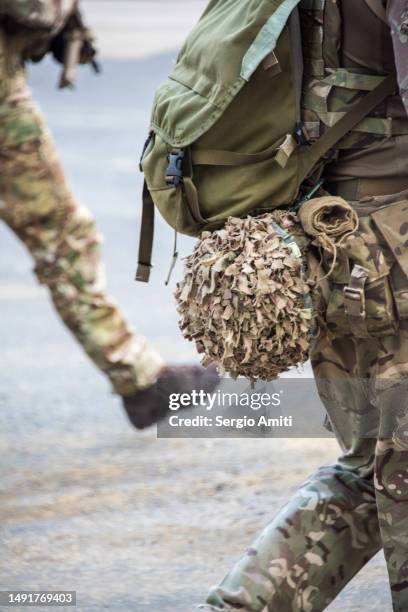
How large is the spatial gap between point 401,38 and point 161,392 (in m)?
3.11

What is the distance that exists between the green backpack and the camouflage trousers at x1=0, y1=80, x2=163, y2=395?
2.59 m

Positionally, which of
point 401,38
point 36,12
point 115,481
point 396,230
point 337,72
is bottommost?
point 115,481

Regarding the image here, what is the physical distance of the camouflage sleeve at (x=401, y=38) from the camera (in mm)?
2902

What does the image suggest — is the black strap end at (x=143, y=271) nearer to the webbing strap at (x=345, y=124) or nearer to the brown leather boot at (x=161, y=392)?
the webbing strap at (x=345, y=124)

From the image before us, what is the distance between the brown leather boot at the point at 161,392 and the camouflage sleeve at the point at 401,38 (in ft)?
9.78

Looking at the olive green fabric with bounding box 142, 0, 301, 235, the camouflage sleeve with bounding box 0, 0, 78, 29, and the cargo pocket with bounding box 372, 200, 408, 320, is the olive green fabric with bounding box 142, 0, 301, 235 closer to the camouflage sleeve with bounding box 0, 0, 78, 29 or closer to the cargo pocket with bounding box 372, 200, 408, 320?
the cargo pocket with bounding box 372, 200, 408, 320

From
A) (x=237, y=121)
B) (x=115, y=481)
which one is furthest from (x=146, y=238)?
(x=115, y=481)

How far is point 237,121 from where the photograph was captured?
3.14 metres

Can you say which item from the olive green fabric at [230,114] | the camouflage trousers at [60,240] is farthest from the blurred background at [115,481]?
the olive green fabric at [230,114]

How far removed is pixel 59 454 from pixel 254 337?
2.93 meters

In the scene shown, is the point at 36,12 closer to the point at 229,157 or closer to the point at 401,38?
the point at 229,157

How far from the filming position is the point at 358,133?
10.4 feet

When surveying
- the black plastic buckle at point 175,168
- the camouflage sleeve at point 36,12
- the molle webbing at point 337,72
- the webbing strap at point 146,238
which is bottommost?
the camouflage sleeve at point 36,12

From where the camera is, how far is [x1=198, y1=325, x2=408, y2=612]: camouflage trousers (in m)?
3.24
